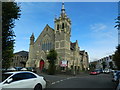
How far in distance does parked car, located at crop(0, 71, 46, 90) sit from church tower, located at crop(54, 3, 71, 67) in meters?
36.5

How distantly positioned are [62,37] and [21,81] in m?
39.5

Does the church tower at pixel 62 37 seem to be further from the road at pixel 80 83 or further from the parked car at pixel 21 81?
the parked car at pixel 21 81

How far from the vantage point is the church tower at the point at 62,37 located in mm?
45719

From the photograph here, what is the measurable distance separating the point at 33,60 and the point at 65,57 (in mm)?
11839

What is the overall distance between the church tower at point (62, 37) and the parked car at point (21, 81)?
36.5 m

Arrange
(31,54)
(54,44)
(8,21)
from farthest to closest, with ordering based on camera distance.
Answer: (31,54), (54,44), (8,21)

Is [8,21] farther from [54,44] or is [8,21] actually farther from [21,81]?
[54,44]

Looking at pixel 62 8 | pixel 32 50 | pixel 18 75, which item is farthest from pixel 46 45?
pixel 18 75

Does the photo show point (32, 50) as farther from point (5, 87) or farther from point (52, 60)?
point (5, 87)

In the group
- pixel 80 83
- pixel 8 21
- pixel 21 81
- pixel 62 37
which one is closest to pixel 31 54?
pixel 62 37

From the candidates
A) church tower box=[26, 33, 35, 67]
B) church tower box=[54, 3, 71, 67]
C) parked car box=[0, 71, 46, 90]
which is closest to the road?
parked car box=[0, 71, 46, 90]

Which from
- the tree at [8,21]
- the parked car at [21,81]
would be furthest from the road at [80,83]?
the tree at [8,21]

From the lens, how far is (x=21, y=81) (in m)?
7.67

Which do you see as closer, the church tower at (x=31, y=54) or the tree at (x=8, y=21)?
the tree at (x=8, y=21)
